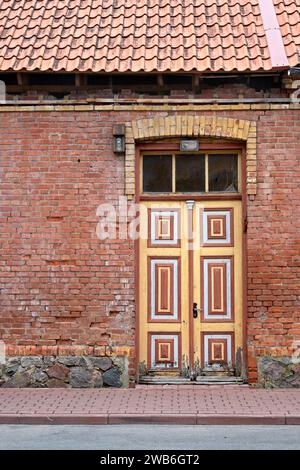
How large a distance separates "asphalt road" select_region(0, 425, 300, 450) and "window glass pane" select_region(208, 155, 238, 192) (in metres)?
4.23

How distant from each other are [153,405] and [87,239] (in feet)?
9.70

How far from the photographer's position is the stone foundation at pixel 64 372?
11.4 m

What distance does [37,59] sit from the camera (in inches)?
462

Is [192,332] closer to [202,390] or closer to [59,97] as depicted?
[202,390]

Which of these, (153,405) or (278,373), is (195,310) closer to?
(278,373)

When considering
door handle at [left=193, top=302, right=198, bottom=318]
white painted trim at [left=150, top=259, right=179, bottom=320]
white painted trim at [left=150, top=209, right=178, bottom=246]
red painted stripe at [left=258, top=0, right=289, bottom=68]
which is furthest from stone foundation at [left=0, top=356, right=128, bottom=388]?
red painted stripe at [left=258, top=0, right=289, bottom=68]

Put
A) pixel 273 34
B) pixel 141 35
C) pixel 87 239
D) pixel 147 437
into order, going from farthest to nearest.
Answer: pixel 141 35, pixel 273 34, pixel 87 239, pixel 147 437

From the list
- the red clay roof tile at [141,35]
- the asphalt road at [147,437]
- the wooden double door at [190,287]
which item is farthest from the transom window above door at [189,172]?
the asphalt road at [147,437]

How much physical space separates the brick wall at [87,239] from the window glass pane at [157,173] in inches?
20.0

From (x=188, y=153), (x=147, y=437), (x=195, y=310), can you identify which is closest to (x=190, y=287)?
(x=195, y=310)

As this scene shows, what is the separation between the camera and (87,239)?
11.6 metres

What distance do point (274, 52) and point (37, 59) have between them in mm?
3790

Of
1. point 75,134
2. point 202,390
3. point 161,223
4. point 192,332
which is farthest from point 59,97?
point 202,390

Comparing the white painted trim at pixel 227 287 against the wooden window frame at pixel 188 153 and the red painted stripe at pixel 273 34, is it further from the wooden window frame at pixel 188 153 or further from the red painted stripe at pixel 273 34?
the red painted stripe at pixel 273 34
